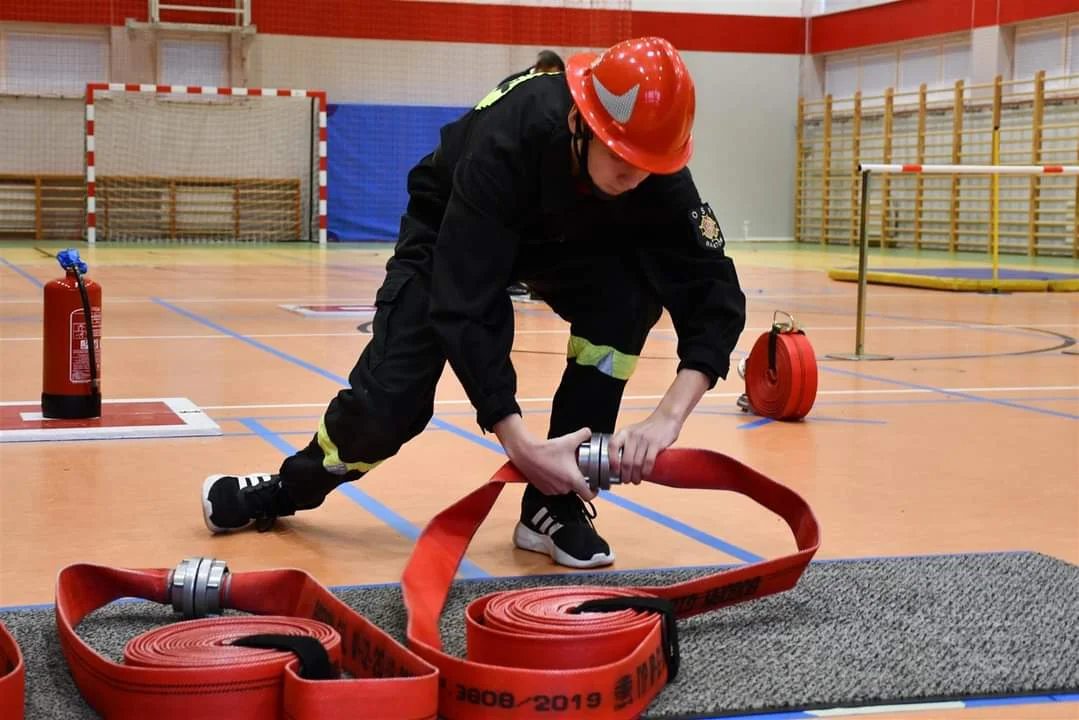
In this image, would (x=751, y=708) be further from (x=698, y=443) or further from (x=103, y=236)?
(x=103, y=236)

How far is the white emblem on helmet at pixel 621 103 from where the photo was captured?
2.34m

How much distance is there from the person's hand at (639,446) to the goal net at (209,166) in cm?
1606

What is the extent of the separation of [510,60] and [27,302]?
482 inches

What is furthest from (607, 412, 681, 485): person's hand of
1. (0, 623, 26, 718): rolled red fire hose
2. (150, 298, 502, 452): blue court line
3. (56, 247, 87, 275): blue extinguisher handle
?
(56, 247, 87, 275): blue extinguisher handle

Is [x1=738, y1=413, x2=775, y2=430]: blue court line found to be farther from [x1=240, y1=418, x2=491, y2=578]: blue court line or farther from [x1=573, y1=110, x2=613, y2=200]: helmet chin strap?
[x1=573, y1=110, x2=613, y2=200]: helmet chin strap

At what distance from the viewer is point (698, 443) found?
4305 mm

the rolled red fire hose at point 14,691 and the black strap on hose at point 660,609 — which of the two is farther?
the black strap on hose at point 660,609

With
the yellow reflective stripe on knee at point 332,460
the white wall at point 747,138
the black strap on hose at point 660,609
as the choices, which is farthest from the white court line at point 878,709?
the white wall at point 747,138

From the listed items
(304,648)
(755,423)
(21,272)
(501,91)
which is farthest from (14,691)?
(21,272)

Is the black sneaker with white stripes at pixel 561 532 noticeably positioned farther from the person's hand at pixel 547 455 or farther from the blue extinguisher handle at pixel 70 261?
the blue extinguisher handle at pixel 70 261

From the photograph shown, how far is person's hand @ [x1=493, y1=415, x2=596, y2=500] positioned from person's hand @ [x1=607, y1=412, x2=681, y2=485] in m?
0.08

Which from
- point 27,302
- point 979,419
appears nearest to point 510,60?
point 27,302

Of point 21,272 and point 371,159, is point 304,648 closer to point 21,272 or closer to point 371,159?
point 21,272

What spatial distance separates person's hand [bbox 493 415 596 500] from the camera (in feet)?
7.93
